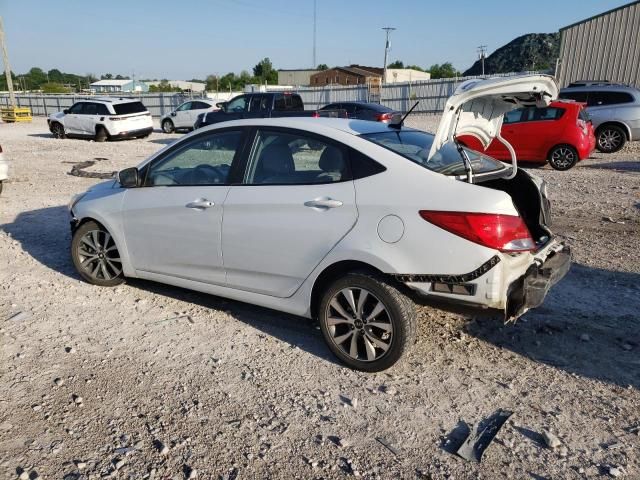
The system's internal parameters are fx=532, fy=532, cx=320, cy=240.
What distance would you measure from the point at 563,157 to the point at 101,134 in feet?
52.2

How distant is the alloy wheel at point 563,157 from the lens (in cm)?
1162

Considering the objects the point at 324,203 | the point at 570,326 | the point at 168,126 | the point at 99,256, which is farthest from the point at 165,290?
the point at 168,126

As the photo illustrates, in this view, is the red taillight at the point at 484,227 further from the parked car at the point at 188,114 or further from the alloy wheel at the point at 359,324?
the parked car at the point at 188,114

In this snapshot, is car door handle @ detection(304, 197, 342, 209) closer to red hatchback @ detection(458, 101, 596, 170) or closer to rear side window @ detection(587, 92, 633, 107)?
red hatchback @ detection(458, 101, 596, 170)

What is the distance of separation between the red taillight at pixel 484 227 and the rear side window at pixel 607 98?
13146mm

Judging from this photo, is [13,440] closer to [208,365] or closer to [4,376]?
[4,376]

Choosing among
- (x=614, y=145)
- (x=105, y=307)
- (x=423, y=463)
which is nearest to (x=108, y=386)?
(x=105, y=307)

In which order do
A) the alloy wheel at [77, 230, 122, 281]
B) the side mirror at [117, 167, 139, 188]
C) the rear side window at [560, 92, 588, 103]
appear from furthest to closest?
the rear side window at [560, 92, 588, 103]
the alloy wheel at [77, 230, 122, 281]
the side mirror at [117, 167, 139, 188]

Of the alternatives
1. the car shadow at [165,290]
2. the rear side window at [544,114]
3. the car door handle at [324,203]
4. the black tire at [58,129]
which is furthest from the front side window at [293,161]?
the black tire at [58,129]

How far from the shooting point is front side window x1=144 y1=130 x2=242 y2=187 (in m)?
4.18

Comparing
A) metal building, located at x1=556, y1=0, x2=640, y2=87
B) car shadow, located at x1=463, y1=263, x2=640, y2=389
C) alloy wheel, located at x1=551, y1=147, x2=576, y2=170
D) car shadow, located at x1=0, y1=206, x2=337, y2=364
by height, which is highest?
metal building, located at x1=556, y1=0, x2=640, y2=87

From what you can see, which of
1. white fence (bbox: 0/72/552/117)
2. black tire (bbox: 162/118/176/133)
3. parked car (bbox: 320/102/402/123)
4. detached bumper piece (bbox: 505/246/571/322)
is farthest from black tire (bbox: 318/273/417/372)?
white fence (bbox: 0/72/552/117)

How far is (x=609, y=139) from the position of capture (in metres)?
14.4

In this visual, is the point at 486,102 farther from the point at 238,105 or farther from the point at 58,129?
the point at 58,129
